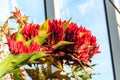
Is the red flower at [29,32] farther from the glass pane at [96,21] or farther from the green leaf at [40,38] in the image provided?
the glass pane at [96,21]

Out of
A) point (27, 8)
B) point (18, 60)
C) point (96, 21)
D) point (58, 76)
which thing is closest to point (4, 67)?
point (18, 60)

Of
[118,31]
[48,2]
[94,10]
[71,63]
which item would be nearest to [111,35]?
[118,31]

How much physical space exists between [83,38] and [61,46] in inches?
1.9

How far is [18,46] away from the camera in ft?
Result: 1.98

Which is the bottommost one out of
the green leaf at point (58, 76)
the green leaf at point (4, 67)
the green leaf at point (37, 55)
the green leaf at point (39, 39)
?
the green leaf at point (58, 76)

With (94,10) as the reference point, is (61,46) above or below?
below

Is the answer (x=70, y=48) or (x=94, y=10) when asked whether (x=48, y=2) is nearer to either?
(x=94, y=10)

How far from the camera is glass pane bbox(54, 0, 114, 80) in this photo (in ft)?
7.79

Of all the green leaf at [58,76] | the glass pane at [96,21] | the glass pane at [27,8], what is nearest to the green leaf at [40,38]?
the green leaf at [58,76]

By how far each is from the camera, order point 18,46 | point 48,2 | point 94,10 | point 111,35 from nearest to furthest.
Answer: point 18,46 < point 48,2 < point 94,10 < point 111,35

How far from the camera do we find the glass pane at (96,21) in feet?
7.79

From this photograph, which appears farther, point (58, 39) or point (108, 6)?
point (108, 6)

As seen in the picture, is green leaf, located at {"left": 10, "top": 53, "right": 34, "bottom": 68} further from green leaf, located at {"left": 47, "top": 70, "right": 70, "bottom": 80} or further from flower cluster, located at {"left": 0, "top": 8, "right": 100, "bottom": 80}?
green leaf, located at {"left": 47, "top": 70, "right": 70, "bottom": 80}

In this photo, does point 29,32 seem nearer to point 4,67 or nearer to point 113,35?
point 4,67
